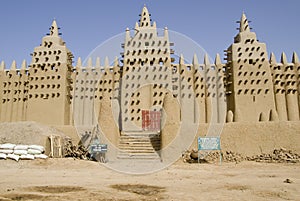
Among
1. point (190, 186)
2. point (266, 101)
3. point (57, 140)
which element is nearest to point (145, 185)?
point (190, 186)

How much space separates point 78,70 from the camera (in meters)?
32.1

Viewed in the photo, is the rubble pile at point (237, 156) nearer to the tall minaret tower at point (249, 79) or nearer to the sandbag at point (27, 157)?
the sandbag at point (27, 157)

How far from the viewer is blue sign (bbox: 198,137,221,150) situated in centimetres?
1517

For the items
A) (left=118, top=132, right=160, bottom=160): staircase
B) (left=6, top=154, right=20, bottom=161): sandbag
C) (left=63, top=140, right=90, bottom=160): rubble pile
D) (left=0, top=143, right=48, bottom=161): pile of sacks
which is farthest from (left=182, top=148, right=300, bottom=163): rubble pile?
(left=6, top=154, right=20, bottom=161): sandbag

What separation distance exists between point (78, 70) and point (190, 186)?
26.2m

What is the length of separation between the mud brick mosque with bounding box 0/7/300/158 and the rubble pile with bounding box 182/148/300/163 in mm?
10022

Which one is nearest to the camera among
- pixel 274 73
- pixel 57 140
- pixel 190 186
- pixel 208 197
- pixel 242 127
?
pixel 208 197

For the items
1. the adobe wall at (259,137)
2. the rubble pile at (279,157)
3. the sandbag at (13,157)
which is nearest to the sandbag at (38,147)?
the sandbag at (13,157)

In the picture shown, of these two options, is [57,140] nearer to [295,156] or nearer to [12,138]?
[12,138]

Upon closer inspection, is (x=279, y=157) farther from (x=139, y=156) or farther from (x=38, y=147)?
(x=38, y=147)

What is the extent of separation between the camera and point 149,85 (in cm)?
2839

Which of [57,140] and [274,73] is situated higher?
[274,73]

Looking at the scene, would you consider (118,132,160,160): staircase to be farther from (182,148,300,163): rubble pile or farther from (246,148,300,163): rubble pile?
(246,148,300,163): rubble pile

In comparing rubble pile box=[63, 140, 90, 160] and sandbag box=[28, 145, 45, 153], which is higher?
sandbag box=[28, 145, 45, 153]
